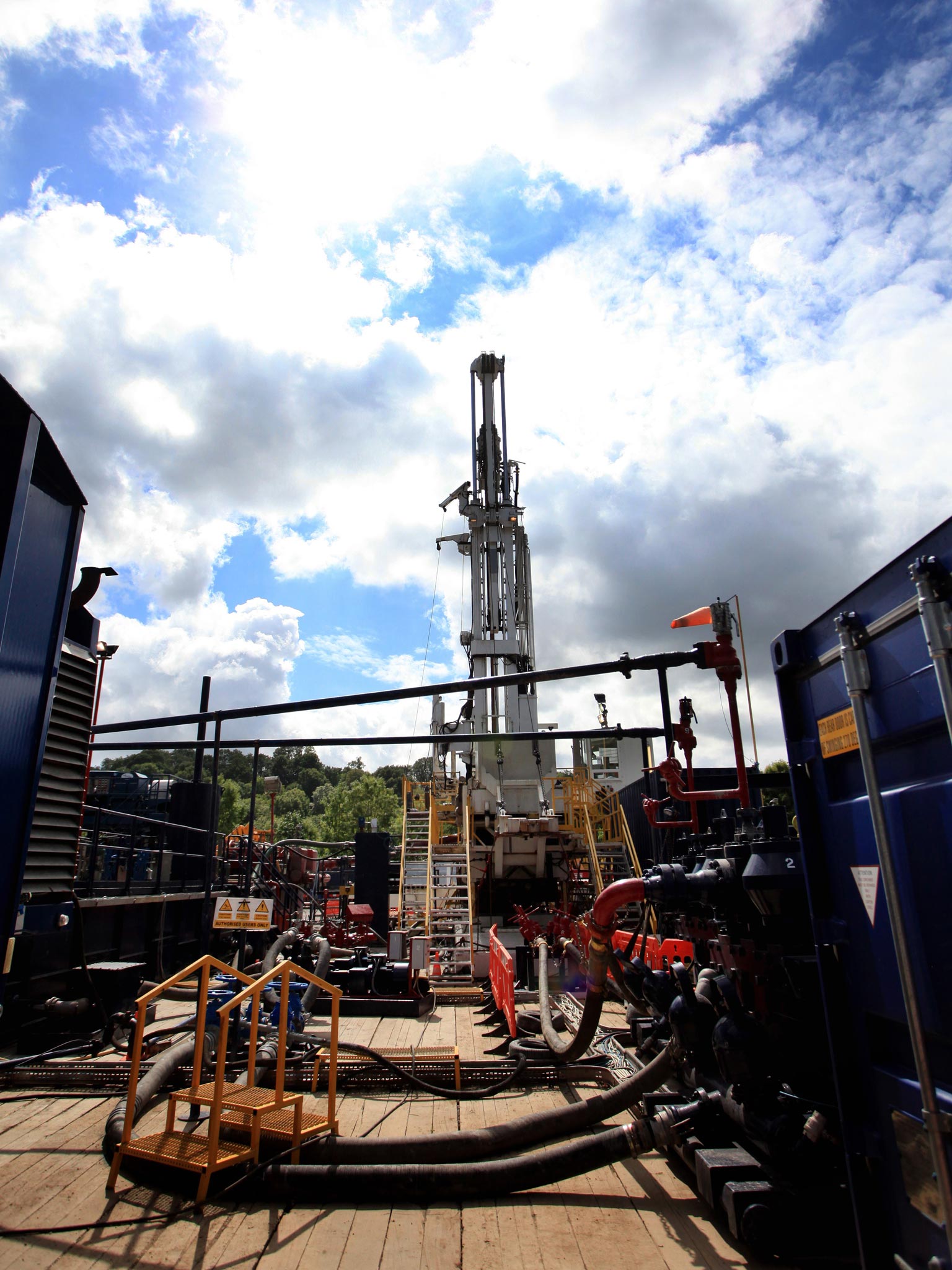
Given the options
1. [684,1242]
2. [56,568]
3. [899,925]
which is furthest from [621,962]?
[56,568]

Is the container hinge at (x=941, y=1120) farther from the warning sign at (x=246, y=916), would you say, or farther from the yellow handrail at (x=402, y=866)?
the yellow handrail at (x=402, y=866)

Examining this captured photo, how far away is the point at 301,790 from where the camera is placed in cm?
11912

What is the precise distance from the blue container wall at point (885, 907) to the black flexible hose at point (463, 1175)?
1768 mm

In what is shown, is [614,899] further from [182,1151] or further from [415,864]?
[415,864]

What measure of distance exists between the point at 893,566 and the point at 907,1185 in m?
2.20

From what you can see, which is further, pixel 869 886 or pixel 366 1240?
pixel 366 1240

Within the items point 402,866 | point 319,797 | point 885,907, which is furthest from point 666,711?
point 319,797

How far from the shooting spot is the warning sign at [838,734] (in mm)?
2984

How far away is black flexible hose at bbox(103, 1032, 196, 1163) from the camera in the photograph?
4.75 meters

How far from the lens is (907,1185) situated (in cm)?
252

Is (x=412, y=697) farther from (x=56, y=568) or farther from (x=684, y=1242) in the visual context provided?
(x=684, y=1242)

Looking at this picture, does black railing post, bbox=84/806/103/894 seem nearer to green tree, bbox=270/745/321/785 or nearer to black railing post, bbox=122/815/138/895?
black railing post, bbox=122/815/138/895

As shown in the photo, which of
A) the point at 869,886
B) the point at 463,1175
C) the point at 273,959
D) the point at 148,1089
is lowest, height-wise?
the point at 463,1175

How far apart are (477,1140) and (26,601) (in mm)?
4103
